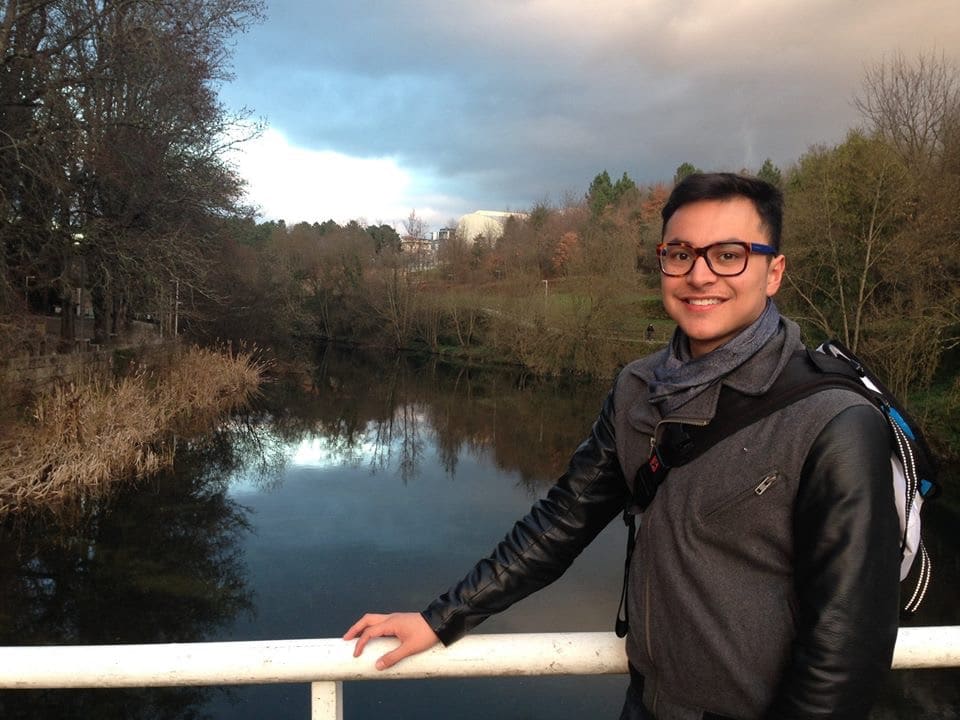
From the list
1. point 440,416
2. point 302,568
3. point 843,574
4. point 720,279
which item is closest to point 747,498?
point 843,574

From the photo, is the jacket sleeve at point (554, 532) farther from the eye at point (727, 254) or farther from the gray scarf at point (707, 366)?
the eye at point (727, 254)

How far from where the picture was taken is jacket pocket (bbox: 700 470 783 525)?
1053 millimetres

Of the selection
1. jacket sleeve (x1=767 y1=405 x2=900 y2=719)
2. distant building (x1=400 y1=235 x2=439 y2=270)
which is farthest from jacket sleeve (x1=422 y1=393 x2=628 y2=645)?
distant building (x1=400 y1=235 x2=439 y2=270)

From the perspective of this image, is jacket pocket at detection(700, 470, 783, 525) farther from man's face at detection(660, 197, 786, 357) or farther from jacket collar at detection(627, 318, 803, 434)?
man's face at detection(660, 197, 786, 357)

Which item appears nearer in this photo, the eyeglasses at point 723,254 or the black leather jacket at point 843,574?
the black leather jacket at point 843,574

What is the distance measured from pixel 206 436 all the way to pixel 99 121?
22.4 feet

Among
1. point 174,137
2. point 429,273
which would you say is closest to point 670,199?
point 174,137

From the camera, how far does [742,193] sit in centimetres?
123

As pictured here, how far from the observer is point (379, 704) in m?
6.34

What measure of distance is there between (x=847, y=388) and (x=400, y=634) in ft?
2.90

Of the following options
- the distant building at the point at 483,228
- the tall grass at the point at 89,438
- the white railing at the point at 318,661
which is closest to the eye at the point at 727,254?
the white railing at the point at 318,661

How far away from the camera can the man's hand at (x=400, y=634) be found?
1.29m

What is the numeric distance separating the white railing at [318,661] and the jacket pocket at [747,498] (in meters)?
0.35

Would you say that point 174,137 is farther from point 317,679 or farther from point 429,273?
point 429,273
